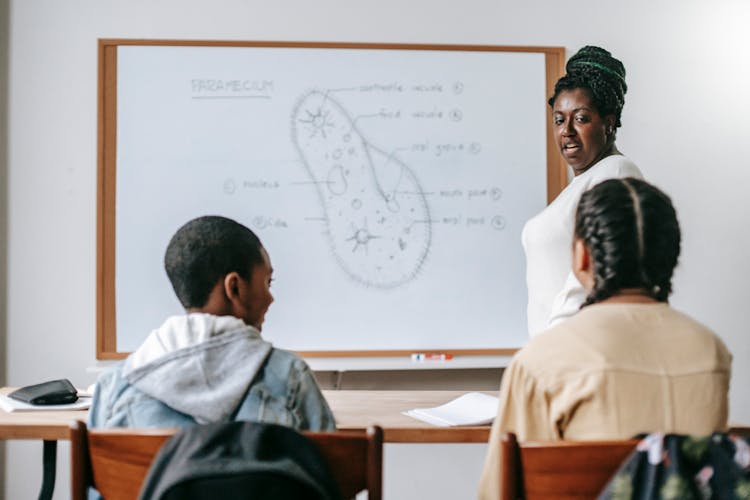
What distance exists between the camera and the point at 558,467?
104 centimetres

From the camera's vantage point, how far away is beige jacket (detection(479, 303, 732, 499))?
1126mm

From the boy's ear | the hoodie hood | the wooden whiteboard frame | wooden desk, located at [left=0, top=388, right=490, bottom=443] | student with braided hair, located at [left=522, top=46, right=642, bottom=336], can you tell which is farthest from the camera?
the wooden whiteboard frame

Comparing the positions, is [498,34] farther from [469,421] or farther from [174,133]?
[469,421]

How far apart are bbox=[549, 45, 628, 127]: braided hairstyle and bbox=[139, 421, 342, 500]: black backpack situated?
4.79 feet

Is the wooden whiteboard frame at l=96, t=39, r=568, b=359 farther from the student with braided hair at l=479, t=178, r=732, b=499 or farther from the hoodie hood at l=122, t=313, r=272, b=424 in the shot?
the student with braided hair at l=479, t=178, r=732, b=499

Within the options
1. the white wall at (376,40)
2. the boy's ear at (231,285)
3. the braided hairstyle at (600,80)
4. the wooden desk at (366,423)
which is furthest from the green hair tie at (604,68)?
the boy's ear at (231,285)

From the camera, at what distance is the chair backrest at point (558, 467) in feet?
3.33

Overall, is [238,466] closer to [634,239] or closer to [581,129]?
[634,239]

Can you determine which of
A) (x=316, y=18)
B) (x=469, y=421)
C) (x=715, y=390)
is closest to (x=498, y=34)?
(x=316, y=18)

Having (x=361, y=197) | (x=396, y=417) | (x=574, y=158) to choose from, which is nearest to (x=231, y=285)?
(x=396, y=417)

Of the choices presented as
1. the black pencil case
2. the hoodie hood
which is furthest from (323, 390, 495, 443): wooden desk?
the black pencil case

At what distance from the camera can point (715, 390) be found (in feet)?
3.80

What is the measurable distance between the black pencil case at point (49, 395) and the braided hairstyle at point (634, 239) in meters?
1.27

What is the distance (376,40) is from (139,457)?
2.12 m
